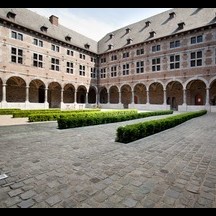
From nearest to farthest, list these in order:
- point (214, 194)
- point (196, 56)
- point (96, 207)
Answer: point (96, 207) < point (214, 194) < point (196, 56)

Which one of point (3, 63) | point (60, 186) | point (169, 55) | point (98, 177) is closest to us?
point (60, 186)

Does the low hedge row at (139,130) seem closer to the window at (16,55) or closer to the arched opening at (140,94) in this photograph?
the window at (16,55)

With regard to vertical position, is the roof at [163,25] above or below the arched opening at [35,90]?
above

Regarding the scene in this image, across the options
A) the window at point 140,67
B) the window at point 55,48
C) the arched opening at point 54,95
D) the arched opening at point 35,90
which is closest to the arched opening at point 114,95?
the window at point 140,67

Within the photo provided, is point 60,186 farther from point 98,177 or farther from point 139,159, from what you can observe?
point 139,159

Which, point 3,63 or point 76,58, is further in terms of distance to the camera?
point 76,58

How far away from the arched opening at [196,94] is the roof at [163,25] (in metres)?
8.23

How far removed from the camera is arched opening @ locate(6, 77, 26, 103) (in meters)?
24.2

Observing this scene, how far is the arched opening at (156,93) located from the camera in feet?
95.7

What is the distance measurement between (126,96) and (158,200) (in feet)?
105

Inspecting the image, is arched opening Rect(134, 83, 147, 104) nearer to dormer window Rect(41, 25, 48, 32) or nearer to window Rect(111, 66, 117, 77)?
window Rect(111, 66, 117, 77)

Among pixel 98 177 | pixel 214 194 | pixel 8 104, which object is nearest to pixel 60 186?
pixel 98 177

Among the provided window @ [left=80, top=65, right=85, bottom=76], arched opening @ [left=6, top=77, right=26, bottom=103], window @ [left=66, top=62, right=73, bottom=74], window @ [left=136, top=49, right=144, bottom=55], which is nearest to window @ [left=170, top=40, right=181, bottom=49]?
window @ [left=136, top=49, right=144, bottom=55]

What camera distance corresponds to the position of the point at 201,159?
438 centimetres
